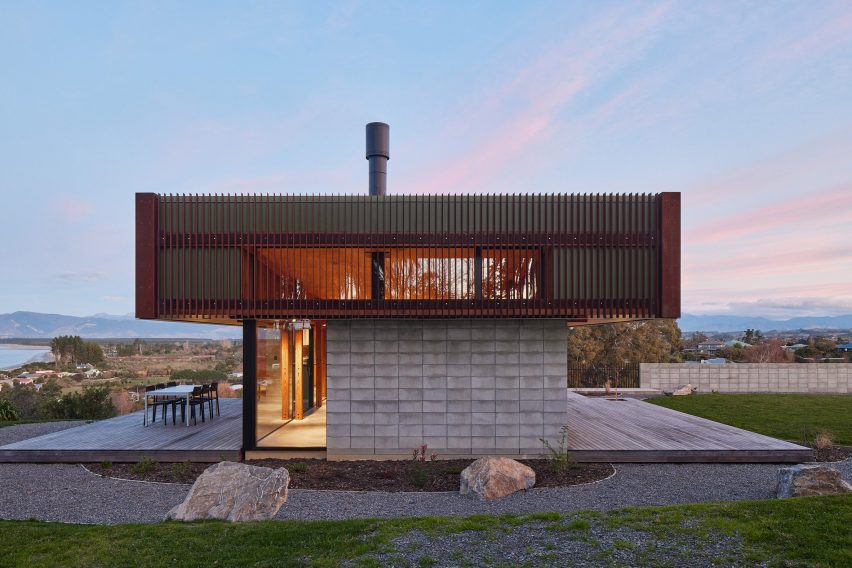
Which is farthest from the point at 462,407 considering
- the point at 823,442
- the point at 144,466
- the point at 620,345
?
the point at 620,345

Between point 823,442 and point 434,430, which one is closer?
point 434,430

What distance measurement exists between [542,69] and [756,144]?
10750 millimetres

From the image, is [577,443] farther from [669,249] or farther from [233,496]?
[233,496]

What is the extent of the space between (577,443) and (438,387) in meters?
3.40

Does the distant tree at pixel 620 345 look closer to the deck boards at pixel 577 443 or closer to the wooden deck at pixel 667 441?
the wooden deck at pixel 667 441

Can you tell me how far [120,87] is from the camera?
20375 mm

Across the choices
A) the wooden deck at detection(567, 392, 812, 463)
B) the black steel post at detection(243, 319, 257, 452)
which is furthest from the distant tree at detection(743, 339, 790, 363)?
the black steel post at detection(243, 319, 257, 452)

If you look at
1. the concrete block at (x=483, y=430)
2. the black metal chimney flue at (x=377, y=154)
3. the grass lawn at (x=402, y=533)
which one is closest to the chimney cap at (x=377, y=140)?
the black metal chimney flue at (x=377, y=154)

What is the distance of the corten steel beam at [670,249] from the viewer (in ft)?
31.2

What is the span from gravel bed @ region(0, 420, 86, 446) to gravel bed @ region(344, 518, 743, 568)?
40.6 ft

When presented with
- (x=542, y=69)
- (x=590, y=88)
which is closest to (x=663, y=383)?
(x=590, y=88)

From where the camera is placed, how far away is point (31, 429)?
13.5 m

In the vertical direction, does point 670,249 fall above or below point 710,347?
above

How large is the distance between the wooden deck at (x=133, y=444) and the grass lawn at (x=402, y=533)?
3.65 metres
